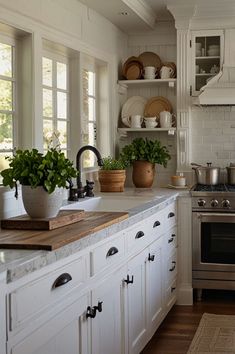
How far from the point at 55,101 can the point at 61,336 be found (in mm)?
2524

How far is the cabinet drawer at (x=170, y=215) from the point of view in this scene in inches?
169

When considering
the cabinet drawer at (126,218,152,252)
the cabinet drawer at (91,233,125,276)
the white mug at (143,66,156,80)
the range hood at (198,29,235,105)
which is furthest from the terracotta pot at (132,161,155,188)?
the cabinet drawer at (91,233,125,276)

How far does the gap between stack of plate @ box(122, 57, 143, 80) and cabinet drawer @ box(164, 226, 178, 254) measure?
1.61 m

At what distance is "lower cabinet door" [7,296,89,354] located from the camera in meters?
1.90

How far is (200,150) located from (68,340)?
11.6 feet

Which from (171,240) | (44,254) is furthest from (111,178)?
(44,254)

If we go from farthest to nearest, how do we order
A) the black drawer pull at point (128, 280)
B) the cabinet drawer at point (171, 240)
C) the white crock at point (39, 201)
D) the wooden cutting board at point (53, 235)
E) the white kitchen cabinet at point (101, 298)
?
1. the cabinet drawer at point (171, 240)
2. the black drawer pull at point (128, 280)
3. the white crock at point (39, 201)
4. the wooden cutting board at point (53, 235)
5. the white kitchen cabinet at point (101, 298)

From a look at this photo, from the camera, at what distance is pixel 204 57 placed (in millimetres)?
5387

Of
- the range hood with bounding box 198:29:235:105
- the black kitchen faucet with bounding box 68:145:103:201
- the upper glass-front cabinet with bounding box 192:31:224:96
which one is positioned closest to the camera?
the black kitchen faucet with bounding box 68:145:103:201

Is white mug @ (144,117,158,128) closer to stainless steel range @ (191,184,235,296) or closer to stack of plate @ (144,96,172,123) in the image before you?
stack of plate @ (144,96,172,123)

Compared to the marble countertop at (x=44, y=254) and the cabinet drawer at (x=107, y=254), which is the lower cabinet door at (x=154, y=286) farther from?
the cabinet drawer at (x=107, y=254)

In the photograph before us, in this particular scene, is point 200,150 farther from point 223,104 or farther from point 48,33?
point 48,33

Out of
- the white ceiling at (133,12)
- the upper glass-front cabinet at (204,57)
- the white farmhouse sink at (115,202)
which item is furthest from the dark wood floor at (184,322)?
the white ceiling at (133,12)

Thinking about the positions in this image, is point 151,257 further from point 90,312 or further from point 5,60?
point 5,60
